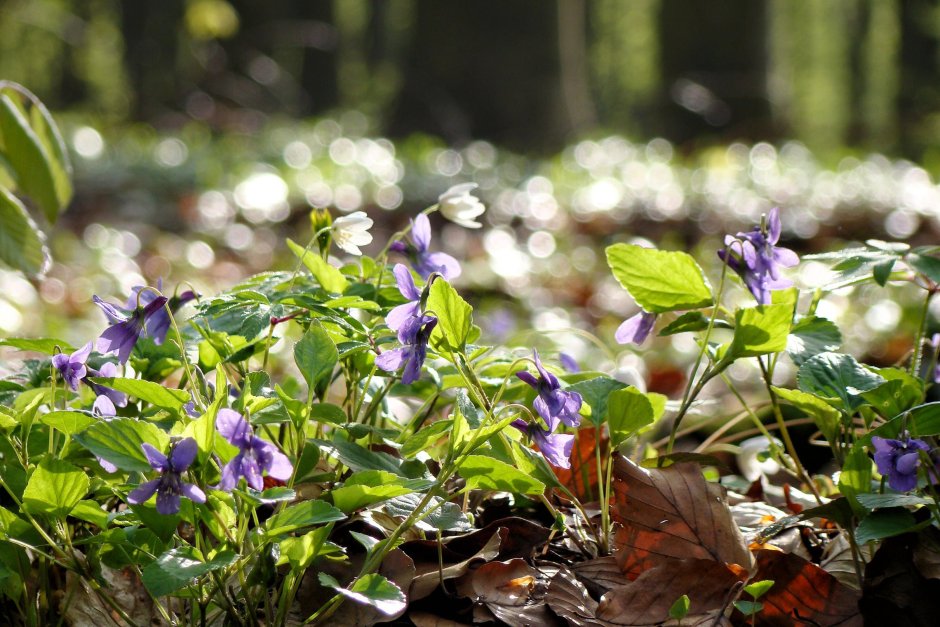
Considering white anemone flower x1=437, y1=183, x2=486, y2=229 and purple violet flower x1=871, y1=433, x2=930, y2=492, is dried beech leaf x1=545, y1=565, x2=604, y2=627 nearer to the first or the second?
purple violet flower x1=871, y1=433, x2=930, y2=492

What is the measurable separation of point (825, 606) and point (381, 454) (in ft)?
1.85

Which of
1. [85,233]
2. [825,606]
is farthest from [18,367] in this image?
[85,233]

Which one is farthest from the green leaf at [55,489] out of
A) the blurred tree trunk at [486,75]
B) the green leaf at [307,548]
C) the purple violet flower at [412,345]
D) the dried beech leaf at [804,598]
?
the blurred tree trunk at [486,75]

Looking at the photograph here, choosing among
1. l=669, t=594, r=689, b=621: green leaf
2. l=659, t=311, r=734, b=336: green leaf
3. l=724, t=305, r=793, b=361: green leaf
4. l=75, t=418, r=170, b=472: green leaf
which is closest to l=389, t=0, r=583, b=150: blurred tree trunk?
l=659, t=311, r=734, b=336: green leaf

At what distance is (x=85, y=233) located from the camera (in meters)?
9.10

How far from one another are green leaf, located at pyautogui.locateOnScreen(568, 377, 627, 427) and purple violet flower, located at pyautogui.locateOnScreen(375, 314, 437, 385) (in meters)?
0.25

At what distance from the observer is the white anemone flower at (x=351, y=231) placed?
1.36m

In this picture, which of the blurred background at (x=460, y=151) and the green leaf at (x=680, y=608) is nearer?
the green leaf at (x=680, y=608)

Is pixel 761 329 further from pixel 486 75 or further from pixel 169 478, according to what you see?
pixel 486 75

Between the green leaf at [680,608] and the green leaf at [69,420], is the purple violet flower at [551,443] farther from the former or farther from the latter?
the green leaf at [69,420]

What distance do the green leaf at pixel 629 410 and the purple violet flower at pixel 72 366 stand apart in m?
0.65

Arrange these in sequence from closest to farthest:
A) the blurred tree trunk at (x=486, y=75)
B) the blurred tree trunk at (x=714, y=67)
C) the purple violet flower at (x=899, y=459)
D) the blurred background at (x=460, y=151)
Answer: the purple violet flower at (x=899, y=459)
the blurred background at (x=460, y=151)
the blurred tree trunk at (x=714, y=67)
the blurred tree trunk at (x=486, y=75)

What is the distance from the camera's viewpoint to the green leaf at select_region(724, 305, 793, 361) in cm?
125

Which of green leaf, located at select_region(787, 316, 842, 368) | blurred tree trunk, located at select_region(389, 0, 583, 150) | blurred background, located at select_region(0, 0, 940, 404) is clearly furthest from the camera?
blurred tree trunk, located at select_region(389, 0, 583, 150)
